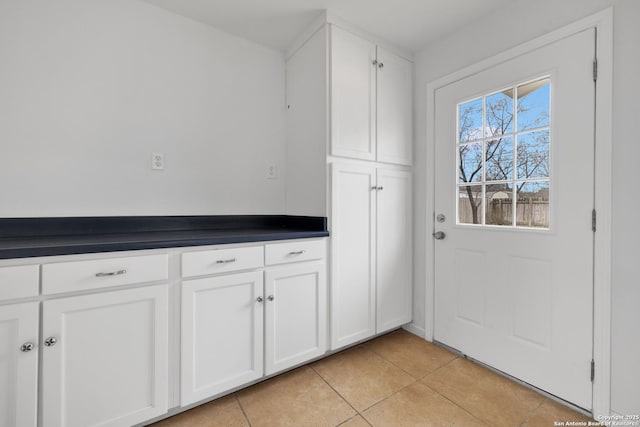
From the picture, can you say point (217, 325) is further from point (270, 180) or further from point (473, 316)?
point (473, 316)

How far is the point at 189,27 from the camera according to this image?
1.75 metres

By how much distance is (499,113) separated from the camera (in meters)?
1.64

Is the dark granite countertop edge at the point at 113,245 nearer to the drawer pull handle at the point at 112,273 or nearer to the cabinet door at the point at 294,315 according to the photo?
the drawer pull handle at the point at 112,273

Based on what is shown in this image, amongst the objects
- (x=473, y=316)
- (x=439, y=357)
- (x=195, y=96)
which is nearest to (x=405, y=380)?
(x=439, y=357)

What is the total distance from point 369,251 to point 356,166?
60cm

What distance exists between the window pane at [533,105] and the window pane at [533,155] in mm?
58

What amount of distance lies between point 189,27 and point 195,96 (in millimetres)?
444

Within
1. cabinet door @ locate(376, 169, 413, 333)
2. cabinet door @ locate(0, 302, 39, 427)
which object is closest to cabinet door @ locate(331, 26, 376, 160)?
cabinet door @ locate(376, 169, 413, 333)

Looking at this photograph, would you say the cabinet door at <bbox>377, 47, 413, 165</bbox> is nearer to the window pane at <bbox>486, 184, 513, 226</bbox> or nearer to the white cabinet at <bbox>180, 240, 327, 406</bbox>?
the window pane at <bbox>486, 184, 513, 226</bbox>

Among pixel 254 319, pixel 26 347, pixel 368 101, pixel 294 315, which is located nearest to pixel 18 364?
pixel 26 347

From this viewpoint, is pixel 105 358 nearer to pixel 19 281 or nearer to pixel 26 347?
pixel 26 347

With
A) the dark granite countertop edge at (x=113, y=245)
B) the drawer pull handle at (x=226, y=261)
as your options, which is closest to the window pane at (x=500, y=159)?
the dark granite countertop edge at (x=113, y=245)

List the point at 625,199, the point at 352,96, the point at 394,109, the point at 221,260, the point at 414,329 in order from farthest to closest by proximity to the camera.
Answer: the point at 414,329, the point at 394,109, the point at 352,96, the point at 221,260, the point at 625,199

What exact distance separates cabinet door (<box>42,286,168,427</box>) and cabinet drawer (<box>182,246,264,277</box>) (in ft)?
0.50
